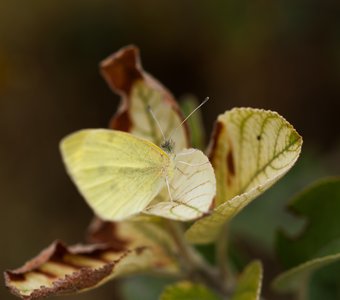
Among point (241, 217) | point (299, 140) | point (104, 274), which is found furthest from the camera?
point (241, 217)

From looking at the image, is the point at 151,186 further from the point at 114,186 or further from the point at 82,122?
the point at 82,122

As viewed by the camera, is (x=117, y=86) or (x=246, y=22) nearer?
(x=117, y=86)

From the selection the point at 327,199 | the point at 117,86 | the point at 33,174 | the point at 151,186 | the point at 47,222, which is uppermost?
the point at 117,86

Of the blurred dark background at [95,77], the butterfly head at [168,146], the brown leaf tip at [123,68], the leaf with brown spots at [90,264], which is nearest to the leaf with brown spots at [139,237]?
the leaf with brown spots at [90,264]

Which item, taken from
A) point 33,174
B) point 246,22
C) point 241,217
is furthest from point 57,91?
point 241,217

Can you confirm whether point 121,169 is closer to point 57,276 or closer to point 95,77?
point 57,276

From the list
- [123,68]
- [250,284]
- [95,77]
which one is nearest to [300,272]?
[250,284]
